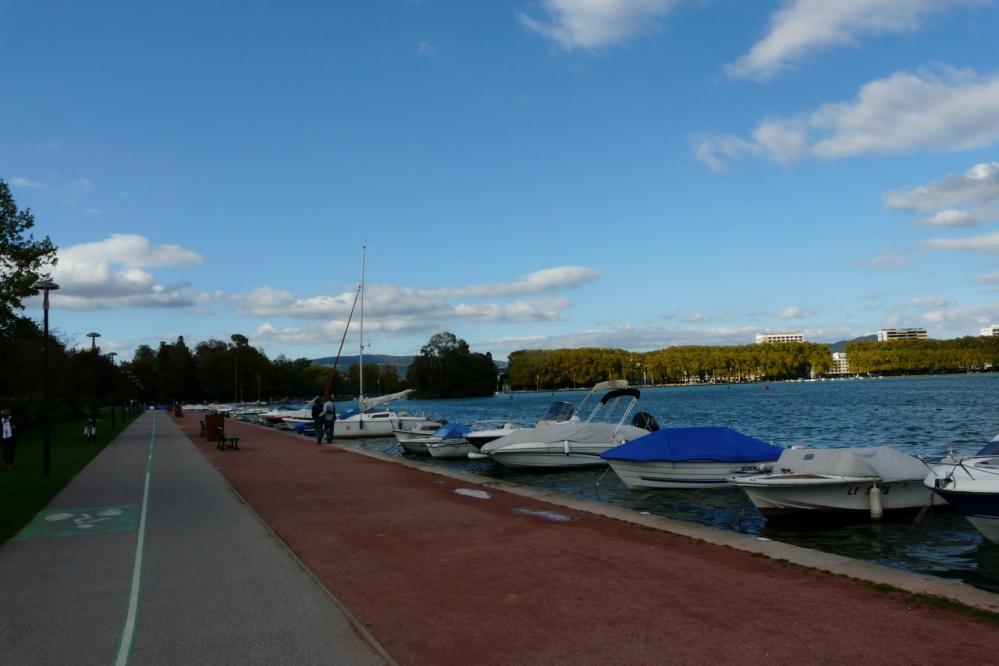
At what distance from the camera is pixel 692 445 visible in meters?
19.2

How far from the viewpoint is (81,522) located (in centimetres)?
1313

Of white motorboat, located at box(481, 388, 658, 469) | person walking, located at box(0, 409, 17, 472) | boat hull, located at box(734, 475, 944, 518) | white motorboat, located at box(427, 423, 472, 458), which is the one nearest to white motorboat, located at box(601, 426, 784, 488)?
boat hull, located at box(734, 475, 944, 518)

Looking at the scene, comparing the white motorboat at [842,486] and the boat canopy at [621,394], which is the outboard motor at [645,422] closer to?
the boat canopy at [621,394]

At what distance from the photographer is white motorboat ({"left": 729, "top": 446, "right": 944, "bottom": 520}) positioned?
14273 mm

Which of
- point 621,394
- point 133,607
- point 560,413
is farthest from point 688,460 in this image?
point 133,607

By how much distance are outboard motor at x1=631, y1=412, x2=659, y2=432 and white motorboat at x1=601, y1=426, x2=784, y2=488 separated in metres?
7.84

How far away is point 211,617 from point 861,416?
54.9 m

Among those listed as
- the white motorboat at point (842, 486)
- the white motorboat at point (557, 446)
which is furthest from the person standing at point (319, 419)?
the white motorboat at point (842, 486)

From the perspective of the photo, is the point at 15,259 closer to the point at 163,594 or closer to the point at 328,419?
the point at 328,419

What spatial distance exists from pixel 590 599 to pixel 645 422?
20.5 m

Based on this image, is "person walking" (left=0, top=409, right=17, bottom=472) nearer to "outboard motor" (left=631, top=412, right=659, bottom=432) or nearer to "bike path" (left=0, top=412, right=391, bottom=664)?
"bike path" (left=0, top=412, right=391, bottom=664)

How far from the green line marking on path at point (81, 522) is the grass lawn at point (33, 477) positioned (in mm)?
223

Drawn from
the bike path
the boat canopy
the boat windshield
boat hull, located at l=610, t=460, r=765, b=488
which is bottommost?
boat hull, located at l=610, t=460, r=765, b=488

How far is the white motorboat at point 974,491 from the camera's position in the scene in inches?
443
